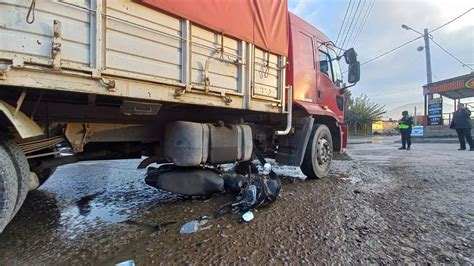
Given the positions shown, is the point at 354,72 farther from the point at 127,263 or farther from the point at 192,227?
the point at 127,263

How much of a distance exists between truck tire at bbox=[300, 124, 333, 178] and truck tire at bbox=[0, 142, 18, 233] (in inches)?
159

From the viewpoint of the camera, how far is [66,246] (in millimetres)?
2502

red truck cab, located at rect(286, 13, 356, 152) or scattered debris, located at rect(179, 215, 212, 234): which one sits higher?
red truck cab, located at rect(286, 13, 356, 152)

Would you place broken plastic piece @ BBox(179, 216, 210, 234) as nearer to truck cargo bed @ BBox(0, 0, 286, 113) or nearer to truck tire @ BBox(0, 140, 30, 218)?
truck cargo bed @ BBox(0, 0, 286, 113)

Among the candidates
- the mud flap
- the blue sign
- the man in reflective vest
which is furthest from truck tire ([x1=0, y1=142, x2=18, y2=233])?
the blue sign

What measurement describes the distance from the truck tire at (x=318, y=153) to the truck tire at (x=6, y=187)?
404 cm

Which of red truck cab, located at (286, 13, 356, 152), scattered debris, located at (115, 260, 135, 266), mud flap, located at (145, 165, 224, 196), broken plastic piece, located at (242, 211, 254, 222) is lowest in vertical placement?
scattered debris, located at (115, 260, 135, 266)

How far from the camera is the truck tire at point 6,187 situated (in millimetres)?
1958

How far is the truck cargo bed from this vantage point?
185 centimetres

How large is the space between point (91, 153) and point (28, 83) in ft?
5.71

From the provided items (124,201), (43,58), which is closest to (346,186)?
(124,201)

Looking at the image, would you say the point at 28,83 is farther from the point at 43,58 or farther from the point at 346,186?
the point at 346,186

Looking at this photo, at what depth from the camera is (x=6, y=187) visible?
1.97 m

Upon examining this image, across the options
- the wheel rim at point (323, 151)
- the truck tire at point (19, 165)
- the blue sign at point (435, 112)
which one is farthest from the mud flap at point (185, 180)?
the blue sign at point (435, 112)
